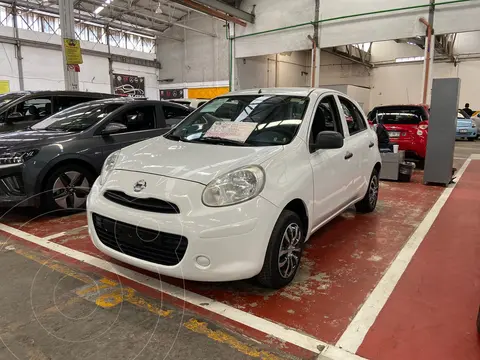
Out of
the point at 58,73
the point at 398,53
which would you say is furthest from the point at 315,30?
the point at 58,73

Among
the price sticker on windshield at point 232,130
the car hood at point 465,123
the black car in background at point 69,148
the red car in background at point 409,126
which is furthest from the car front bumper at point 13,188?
the car hood at point 465,123

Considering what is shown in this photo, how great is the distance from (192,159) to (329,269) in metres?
1.47

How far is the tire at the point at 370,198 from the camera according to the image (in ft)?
14.8

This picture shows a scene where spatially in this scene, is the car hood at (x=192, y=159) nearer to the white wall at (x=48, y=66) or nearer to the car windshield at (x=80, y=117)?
the car windshield at (x=80, y=117)

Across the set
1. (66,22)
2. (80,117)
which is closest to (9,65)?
(66,22)

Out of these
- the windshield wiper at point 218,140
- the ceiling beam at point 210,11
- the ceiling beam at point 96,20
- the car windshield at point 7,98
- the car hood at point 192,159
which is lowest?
the car hood at point 192,159

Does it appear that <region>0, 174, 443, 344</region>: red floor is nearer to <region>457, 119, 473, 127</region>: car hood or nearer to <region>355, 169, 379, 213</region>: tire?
<region>355, 169, 379, 213</region>: tire

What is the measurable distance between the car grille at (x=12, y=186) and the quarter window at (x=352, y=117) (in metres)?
3.57

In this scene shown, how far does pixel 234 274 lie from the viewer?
233 cm

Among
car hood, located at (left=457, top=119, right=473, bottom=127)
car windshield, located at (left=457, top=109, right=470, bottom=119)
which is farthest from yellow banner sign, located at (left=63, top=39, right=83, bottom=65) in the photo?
car windshield, located at (left=457, top=109, right=470, bottom=119)

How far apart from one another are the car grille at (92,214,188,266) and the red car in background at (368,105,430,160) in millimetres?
6670

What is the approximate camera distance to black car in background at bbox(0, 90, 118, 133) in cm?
589

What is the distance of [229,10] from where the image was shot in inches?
513

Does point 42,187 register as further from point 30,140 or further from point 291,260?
point 291,260
